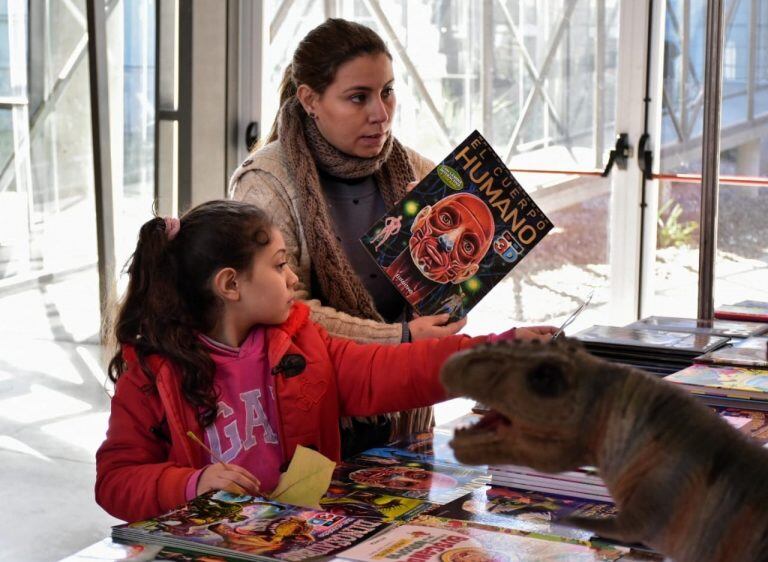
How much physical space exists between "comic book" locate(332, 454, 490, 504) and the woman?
1.40 feet

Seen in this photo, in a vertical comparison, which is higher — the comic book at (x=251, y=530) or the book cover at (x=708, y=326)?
the book cover at (x=708, y=326)

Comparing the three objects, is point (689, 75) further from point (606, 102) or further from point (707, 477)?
point (707, 477)

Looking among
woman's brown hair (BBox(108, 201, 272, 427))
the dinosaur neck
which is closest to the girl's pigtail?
woman's brown hair (BBox(108, 201, 272, 427))

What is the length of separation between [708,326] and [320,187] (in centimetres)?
87

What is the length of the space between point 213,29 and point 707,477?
15.8 feet

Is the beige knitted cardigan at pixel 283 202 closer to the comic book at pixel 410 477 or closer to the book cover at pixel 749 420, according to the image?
the comic book at pixel 410 477

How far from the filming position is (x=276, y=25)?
5371mm

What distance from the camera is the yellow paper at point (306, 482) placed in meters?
1.48

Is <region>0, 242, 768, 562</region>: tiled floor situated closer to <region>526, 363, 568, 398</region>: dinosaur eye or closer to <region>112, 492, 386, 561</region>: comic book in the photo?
<region>112, 492, 386, 561</region>: comic book

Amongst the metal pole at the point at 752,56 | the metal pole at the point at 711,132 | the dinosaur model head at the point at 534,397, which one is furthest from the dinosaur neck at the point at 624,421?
the metal pole at the point at 752,56

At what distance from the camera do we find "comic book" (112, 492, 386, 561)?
1.18 metres

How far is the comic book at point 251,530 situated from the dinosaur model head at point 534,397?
425mm

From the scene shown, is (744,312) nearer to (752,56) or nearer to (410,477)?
(410,477)

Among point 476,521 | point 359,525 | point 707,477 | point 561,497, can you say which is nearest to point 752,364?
point 561,497
